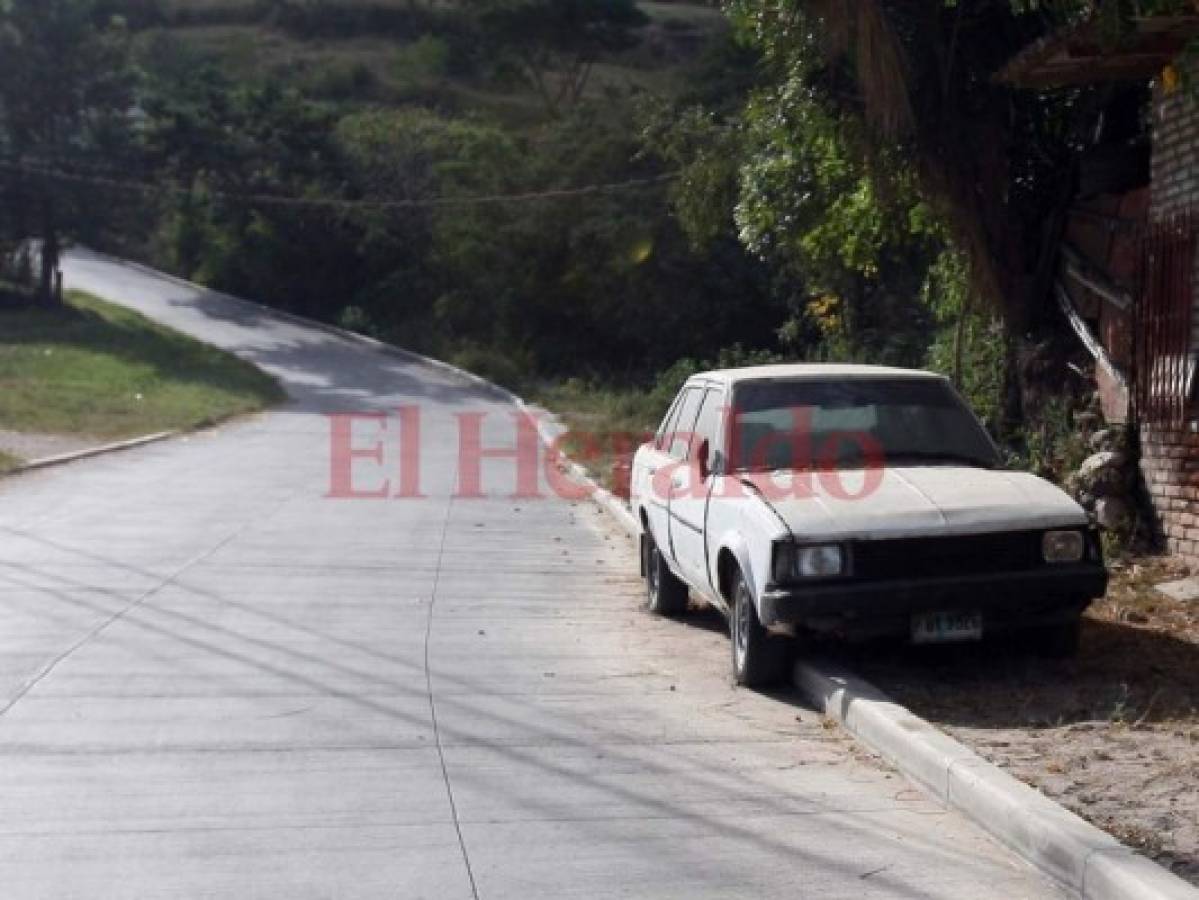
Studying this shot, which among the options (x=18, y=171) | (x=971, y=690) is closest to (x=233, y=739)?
(x=971, y=690)

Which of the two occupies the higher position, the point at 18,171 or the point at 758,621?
the point at 18,171

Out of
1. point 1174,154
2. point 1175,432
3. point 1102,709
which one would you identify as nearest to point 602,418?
point 1174,154

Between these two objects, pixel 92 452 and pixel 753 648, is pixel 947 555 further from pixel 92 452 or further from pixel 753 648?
pixel 92 452

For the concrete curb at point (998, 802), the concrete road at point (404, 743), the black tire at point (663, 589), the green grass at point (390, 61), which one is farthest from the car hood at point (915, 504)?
the green grass at point (390, 61)

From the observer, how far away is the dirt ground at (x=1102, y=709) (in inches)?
241

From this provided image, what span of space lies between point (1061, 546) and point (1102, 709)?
959 millimetres

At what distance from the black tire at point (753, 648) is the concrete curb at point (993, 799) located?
0.48 ft

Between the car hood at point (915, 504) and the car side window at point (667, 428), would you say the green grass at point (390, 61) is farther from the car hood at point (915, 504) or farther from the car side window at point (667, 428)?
the car hood at point (915, 504)

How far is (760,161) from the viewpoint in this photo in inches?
674

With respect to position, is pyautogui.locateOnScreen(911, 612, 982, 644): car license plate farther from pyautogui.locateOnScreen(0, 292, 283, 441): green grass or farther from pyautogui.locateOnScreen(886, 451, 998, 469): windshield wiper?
pyautogui.locateOnScreen(0, 292, 283, 441): green grass

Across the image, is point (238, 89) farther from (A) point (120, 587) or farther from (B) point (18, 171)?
(A) point (120, 587)

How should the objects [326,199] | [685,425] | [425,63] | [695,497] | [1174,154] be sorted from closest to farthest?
1. [695,497]
2. [685,425]
3. [1174,154]
4. [326,199]
5. [425,63]

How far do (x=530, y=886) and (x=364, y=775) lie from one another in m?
1.64

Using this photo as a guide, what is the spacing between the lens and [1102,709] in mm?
7766
